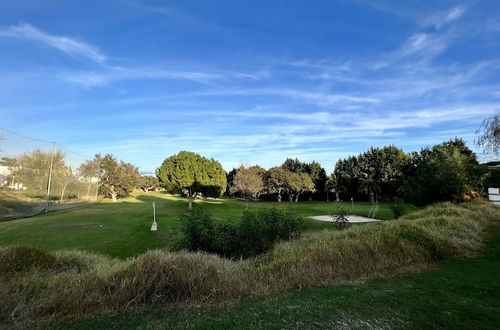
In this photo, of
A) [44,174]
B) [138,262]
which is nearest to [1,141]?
[44,174]

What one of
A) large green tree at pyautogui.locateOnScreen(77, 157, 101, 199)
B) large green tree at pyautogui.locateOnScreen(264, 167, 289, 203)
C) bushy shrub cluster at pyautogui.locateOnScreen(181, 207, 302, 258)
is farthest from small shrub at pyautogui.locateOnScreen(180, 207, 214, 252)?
large green tree at pyautogui.locateOnScreen(264, 167, 289, 203)

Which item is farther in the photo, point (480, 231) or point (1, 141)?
point (480, 231)

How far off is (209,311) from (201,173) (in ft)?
83.2

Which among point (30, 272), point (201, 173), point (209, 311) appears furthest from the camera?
point (201, 173)

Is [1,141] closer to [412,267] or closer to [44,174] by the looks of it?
[44,174]

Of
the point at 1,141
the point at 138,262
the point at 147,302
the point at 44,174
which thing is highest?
the point at 1,141

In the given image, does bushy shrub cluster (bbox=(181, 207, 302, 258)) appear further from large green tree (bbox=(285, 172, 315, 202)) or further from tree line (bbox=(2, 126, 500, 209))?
large green tree (bbox=(285, 172, 315, 202))

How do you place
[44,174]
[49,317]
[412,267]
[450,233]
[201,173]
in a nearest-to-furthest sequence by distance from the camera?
[49,317], [412,267], [450,233], [44,174], [201,173]

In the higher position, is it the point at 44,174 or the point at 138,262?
the point at 44,174

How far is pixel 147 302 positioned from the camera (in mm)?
3896

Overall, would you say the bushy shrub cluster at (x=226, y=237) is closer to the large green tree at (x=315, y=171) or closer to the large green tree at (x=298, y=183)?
the large green tree at (x=298, y=183)

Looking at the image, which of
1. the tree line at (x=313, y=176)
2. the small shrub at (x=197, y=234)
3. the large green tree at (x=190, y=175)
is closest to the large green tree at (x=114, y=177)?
the tree line at (x=313, y=176)

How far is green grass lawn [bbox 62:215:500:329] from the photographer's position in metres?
3.07

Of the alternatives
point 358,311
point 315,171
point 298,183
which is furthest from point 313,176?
point 358,311
